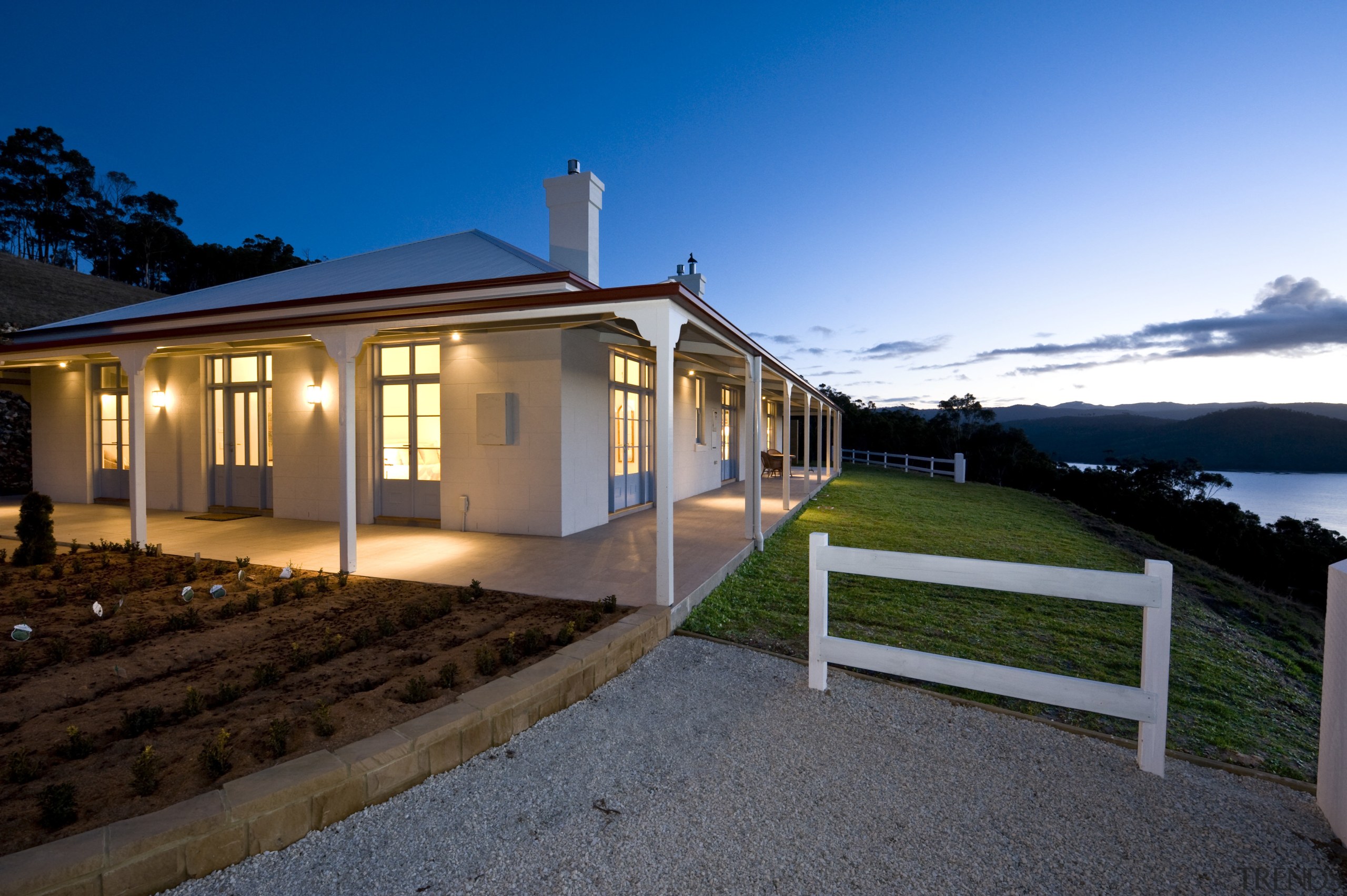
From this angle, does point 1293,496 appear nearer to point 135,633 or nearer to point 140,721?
point 140,721

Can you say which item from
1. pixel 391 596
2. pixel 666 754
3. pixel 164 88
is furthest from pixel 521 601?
pixel 164 88

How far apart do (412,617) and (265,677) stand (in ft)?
3.31

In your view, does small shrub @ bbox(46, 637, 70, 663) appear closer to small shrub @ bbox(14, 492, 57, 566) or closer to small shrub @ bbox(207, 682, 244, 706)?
small shrub @ bbox(207, 682, 244, 706)

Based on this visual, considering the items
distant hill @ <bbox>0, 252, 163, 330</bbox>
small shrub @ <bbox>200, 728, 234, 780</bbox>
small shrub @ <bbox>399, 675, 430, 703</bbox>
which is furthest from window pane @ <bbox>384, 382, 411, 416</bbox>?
distant hill @ <bbox>0, 252, 163, 330</bbox>

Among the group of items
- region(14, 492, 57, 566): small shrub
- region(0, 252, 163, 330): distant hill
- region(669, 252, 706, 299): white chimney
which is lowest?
region(14, 492, 57, 566): small shrub

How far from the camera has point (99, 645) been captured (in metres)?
3.34

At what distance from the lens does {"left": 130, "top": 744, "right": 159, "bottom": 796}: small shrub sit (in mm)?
1914

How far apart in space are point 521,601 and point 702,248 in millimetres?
20767

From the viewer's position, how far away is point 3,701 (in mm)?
2730

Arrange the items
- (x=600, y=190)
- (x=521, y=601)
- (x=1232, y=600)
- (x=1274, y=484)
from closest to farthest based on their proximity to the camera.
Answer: (x=521, y=601) → (x=1232, y=600) → (x=600, y=190) → (x=1274, y=484)

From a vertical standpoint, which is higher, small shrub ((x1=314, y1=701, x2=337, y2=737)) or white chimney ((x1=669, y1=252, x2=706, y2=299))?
white chimney ((x1=669, y1=252, x2=706, y2=299))

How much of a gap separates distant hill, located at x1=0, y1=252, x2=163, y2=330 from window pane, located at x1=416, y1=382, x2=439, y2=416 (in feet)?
86.2

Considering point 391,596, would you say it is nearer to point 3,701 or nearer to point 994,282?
point 3,701

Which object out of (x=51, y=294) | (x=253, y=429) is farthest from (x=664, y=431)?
(x=51, y=294)
